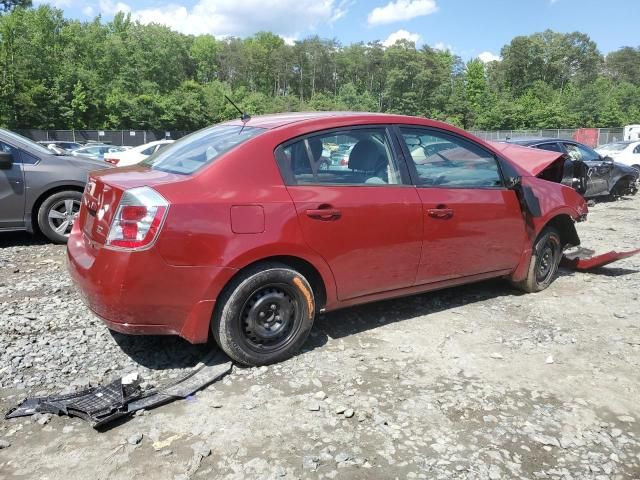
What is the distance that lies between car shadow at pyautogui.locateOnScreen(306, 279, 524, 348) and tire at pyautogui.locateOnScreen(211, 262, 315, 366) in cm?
38

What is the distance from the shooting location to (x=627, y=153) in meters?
17.5

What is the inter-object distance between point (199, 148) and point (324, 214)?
1070mm

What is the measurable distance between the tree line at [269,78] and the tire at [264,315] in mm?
47992

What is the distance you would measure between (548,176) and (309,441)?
15.6 feet

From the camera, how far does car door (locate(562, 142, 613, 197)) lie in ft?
40.4

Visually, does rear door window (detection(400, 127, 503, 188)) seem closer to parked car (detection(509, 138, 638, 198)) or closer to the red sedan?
the red sedan

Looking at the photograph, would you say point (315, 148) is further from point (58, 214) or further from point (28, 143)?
point (28, 143)

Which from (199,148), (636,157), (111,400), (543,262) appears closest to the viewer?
(111,400)

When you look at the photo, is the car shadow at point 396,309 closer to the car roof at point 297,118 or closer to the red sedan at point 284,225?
the red sedan at point 284,225

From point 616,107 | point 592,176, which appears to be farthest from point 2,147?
point 616,107

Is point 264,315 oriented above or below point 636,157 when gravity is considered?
below

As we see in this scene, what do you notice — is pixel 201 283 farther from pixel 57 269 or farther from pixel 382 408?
pixel 57 269

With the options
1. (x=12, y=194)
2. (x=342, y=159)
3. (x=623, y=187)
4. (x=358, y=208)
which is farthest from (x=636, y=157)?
(x=12, y=194)

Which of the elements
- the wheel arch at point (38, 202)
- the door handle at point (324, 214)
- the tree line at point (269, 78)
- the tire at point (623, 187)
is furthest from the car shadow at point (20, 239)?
the tree line at point (269, 78)
